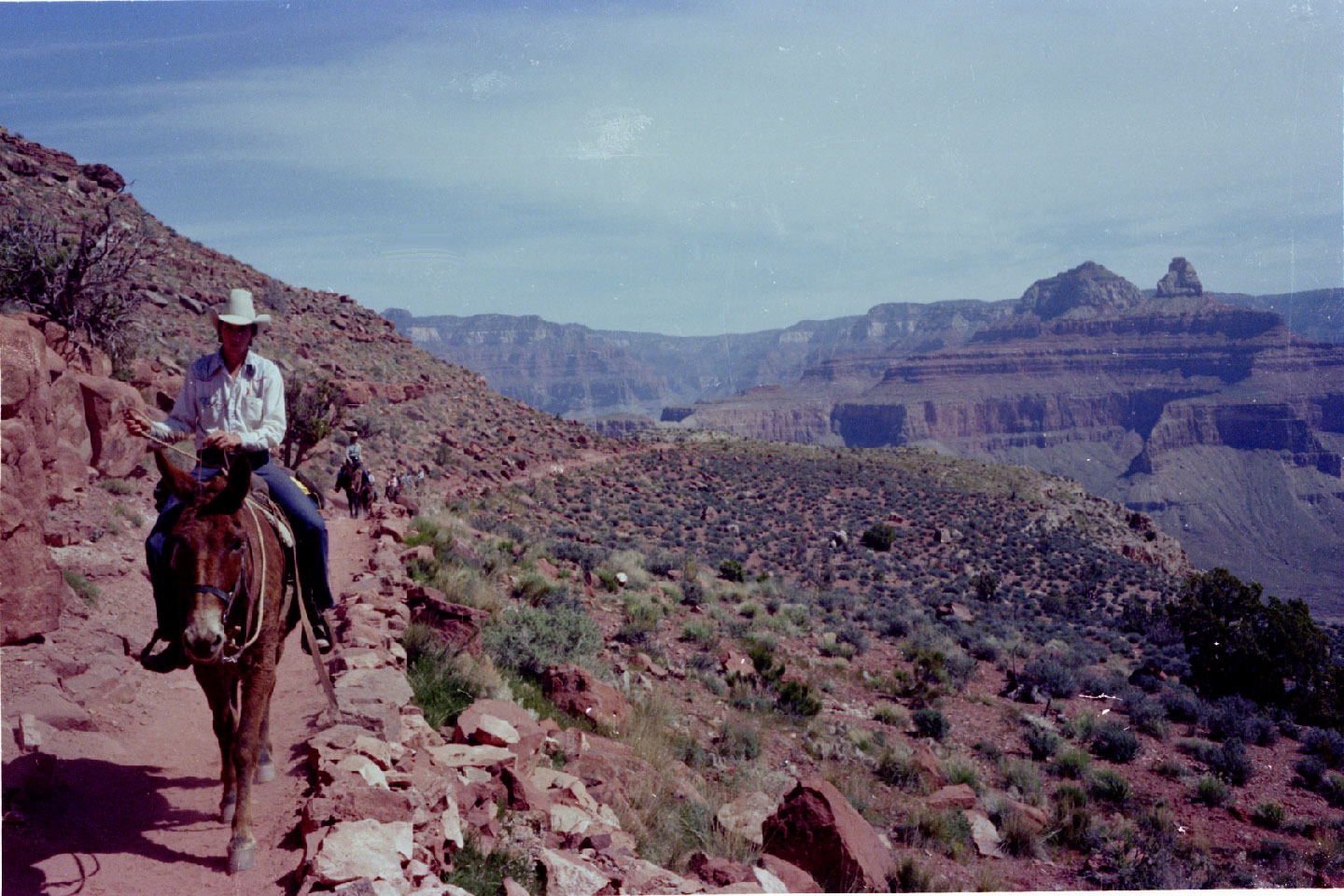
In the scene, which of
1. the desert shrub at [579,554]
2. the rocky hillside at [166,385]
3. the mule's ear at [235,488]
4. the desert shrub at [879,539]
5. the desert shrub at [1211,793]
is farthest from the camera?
the desert shrub at [879,539]

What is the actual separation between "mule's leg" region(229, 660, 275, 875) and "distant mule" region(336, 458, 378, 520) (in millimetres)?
14475

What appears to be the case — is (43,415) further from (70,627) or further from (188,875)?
(188,875)

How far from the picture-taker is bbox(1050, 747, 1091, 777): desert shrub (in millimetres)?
11664

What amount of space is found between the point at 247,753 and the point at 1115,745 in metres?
13.2

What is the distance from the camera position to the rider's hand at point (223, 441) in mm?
4414

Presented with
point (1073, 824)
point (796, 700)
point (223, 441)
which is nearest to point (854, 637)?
point (796, 700)

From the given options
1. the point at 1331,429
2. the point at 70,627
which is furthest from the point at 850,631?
the point at 1331,429

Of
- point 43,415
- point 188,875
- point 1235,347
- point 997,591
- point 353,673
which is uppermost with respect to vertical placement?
point 1235,347

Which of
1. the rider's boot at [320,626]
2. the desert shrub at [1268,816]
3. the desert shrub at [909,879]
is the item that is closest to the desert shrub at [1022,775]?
the desert shrub at [1268,816]

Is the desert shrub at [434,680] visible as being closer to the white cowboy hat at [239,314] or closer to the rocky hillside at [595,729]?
the rocky hillside at [595,729]

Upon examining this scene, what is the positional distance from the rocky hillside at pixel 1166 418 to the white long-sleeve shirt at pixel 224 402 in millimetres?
101736

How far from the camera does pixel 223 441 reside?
14.5 ft

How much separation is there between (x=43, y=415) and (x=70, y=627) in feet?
8.12

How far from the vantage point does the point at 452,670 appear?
7562 millimetres
